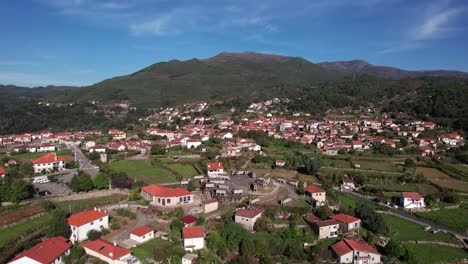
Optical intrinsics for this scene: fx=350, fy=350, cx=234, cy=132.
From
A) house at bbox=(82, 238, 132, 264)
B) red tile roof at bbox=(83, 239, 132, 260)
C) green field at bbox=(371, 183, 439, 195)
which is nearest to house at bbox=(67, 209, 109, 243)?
red tile roof at bbox=(83, 239, 132, 260)

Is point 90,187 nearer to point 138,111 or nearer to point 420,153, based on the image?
point 420,153

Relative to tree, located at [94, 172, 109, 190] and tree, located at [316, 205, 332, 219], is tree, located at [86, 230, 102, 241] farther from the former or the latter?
tree, located at [316, 205, 332, 219]

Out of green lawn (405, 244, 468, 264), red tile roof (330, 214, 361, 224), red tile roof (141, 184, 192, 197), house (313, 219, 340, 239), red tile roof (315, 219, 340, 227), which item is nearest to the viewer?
green lawn (405, 244, 468, 264)

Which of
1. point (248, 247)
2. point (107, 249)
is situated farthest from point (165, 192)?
point (248, 247)

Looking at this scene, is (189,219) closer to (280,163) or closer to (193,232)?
(193,232)

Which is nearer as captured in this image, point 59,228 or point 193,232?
point 59,228

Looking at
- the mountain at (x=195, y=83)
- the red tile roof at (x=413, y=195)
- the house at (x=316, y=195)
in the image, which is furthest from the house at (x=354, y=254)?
the mountain at (x=195, y=83)
